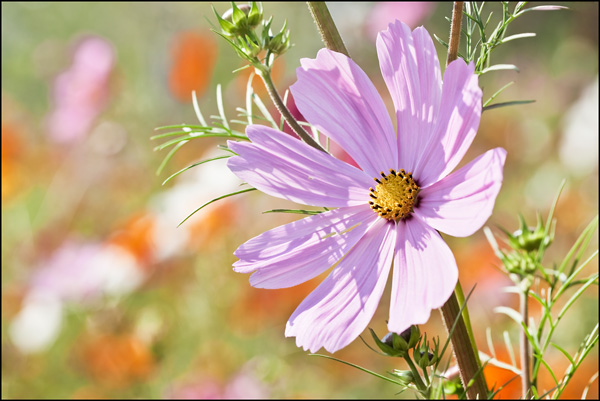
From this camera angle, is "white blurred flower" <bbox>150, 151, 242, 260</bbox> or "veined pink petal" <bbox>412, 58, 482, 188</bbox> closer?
"veined pink petal" <bbox>412, 58, 482, 188</bbox>

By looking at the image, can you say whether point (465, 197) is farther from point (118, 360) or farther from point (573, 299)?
point (118, 360)

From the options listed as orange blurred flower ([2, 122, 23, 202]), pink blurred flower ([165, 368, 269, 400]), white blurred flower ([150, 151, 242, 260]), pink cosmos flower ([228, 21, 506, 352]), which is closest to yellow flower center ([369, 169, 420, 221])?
pink cosmos flower ([228, 21, 506, 352])

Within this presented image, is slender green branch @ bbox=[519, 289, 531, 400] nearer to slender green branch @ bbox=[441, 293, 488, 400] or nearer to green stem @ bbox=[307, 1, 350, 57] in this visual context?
slender green branch @ bbox=[441, 293, 488, 400]

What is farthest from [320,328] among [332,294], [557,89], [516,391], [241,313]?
[557,89]

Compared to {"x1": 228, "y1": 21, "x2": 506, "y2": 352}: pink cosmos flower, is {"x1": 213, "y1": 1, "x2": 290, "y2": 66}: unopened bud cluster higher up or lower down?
Result: higher up

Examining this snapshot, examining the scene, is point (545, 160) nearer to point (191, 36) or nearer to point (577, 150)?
point (577, 150)

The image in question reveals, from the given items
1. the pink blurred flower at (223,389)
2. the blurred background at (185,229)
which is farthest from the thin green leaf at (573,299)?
the pink blurred flower at (223,389)

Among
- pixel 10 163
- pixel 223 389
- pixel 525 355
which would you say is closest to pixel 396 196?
pixel 525 355
